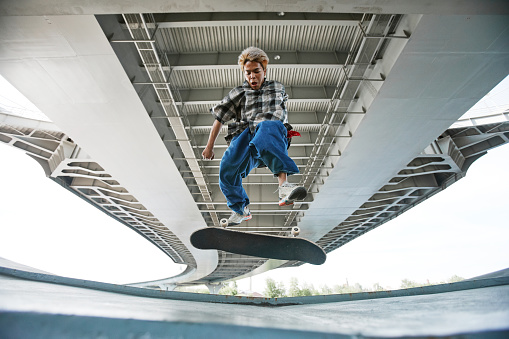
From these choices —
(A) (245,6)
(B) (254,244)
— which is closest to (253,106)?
(A) (245,6)

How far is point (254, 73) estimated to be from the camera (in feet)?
11.7

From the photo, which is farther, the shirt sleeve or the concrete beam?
the shirt sleeve

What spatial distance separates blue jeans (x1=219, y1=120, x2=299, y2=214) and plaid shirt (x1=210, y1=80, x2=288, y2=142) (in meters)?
0.17

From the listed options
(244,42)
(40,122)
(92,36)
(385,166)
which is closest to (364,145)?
(385,166)

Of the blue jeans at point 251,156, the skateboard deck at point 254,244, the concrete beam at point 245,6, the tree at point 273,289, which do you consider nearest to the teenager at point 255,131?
the blue jeans at point 251,156

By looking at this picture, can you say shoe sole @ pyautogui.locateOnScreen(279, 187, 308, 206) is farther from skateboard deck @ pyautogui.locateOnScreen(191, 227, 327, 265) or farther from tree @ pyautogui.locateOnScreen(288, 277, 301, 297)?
tree @ pyautogui.locateOnScreen(288, 277, 301, 297)

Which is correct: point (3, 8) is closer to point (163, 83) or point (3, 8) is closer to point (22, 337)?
point (163, 83)

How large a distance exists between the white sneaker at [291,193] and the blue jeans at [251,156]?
258 mm

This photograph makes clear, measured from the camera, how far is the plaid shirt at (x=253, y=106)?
360cm

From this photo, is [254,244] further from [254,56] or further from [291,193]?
[254,56]

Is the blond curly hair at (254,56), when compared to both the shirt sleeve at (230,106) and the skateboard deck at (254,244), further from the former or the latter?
the skateboard deck at (254,244)

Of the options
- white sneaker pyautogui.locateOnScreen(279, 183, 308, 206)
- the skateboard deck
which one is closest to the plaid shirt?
white sneaker pyautogui.locateOnScreen(279, 183, 308, 206)

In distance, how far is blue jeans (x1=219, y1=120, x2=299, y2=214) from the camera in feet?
10.7

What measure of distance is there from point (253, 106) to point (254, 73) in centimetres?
49
